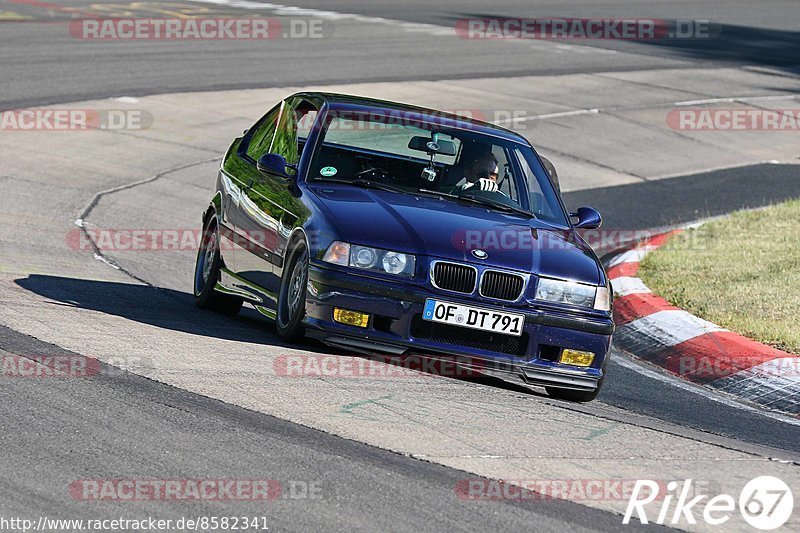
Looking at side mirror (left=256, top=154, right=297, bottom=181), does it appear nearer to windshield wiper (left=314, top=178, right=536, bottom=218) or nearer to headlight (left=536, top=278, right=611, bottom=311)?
windshield wiper (left=314, top=178, right=536, bottom=218)

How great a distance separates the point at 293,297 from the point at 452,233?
97 cm

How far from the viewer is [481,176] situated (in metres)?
8.77

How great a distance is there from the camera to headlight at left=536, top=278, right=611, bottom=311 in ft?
25.1

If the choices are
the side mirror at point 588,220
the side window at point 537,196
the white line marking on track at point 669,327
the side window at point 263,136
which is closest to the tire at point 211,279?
the side window at point 263,136

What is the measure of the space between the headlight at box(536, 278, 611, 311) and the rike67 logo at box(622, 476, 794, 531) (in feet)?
6.64

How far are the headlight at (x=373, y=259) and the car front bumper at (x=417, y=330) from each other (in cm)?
7

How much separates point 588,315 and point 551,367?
366mm

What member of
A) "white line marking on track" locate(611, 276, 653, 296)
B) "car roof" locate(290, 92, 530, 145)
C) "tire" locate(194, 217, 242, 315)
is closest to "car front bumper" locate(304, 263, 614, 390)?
"car roof" locate(290, 92, 530, 145)

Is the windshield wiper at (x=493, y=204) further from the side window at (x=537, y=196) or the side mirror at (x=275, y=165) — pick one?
the side mirror at (x=275, y=165)

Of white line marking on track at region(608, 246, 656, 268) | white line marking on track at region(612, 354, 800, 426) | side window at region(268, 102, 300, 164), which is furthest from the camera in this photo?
white line marking on track at region(608, 246, 656, 268)

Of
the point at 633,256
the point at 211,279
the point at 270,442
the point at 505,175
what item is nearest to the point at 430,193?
the point at 505,175

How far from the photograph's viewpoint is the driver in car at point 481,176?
8734mm

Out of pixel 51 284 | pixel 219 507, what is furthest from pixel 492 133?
pixel 219 507

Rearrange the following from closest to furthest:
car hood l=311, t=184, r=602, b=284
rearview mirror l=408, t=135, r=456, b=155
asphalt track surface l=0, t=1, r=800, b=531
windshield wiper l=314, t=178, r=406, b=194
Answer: asphalt track surface l=0, t=1, r=800, b=531 < car hood l=311, t=184, r=602, b=284 < windshield wiper l=314, t=178, r=406, b=194 < rearview mirror l=408, t=135, r=456, b=155
